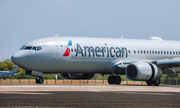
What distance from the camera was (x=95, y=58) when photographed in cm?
3700

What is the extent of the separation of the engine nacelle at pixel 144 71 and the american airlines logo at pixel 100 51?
249 centimetres

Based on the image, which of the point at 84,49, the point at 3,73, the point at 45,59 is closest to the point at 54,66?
the point at 45,59

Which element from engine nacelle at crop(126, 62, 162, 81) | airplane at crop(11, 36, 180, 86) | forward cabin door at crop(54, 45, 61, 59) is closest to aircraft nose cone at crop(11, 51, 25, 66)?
airplane at crop(11, 36, 180, 86)

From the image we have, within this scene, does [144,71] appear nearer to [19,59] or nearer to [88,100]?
[19,59]

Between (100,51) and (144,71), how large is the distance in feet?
16.4

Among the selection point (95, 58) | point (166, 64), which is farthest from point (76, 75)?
point (166, 64)

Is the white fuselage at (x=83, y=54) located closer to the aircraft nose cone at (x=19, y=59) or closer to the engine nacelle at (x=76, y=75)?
the aircraft nose cone at (x=19, y=59)

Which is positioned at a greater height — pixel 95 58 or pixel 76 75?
pixel 95 58

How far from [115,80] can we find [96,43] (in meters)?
4.71

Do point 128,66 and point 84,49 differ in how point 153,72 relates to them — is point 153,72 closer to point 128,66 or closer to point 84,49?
point 128,66

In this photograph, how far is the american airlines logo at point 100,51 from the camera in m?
36.2

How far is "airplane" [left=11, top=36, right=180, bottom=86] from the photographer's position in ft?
114

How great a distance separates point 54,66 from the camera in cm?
3525

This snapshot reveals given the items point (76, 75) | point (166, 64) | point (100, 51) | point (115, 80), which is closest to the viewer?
point (166, 64)
